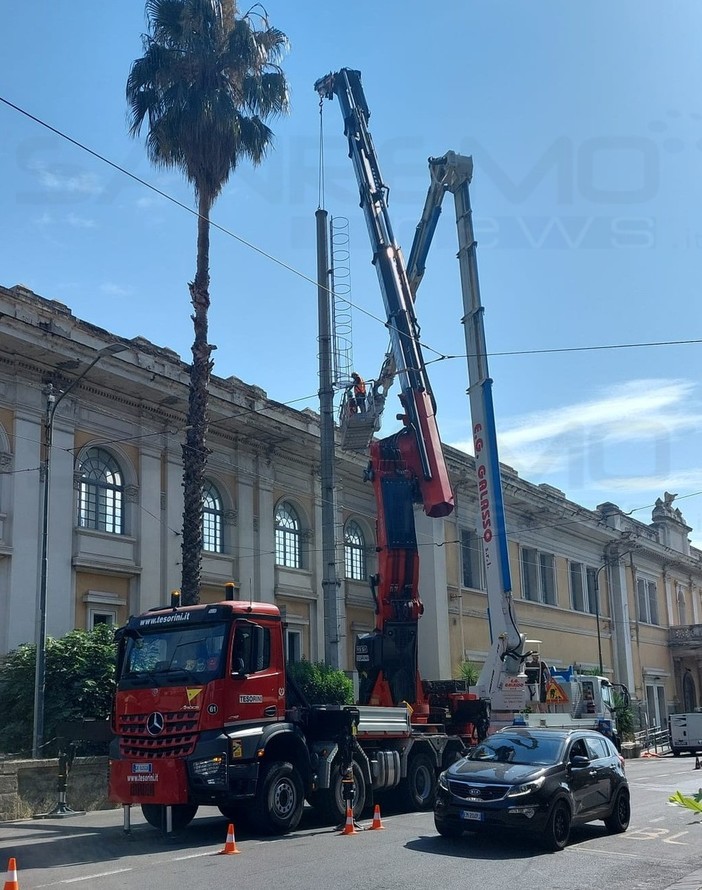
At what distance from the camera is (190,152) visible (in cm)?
2369

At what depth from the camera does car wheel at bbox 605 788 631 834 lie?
575 inches

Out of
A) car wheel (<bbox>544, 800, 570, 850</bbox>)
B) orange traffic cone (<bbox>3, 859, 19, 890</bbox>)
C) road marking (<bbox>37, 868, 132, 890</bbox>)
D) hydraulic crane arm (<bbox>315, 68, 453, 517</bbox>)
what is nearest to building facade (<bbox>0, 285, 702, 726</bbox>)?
hydraulic crane arm (<bbox>315, 68, 453, 517</bbox>)

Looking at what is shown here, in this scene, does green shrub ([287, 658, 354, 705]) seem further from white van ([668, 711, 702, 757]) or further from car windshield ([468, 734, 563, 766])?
white van ([668, 711, 702, 757])

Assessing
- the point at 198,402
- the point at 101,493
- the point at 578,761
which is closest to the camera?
the point at 578,761

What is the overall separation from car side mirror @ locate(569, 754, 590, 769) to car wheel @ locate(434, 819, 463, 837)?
173 cm

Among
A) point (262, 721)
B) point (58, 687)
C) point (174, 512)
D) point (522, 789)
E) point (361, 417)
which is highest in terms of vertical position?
point (361, 417)

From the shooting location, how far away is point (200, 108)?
2350 cm

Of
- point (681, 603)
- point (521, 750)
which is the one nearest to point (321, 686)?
point (521, 750)

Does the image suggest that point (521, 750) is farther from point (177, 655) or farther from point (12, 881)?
point (12, 881)

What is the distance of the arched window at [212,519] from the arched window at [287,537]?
269cm

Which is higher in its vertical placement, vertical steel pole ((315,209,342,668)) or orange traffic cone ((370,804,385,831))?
vertical steel pole ((315,209,342,668))

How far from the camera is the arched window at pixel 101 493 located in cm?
2694

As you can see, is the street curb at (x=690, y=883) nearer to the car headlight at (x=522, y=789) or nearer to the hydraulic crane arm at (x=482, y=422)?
the car headlight at (x=522, y=789)

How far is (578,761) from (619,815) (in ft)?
5.04
